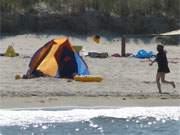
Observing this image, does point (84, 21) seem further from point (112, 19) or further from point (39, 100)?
point (39, 100)

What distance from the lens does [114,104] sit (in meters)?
16.1

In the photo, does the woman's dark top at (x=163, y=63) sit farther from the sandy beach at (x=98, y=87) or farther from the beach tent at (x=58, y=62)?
the beach tent at (x=58, y=62)

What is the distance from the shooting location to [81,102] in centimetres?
1614

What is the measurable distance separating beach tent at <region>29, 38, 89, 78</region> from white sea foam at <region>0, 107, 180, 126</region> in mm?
4428

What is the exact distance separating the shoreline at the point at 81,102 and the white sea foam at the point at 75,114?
0.48 metres

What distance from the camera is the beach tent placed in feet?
64.9

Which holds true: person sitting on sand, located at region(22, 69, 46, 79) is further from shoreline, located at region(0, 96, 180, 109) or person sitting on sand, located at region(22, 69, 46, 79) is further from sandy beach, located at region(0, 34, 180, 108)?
shoreline, located at region(0, 96, 180, 109)

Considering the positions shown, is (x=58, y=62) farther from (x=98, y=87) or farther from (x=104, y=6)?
(x=104, y=6)

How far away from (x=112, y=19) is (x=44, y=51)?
14997mm

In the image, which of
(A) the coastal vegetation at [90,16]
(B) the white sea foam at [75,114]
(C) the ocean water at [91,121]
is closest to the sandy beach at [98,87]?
(B) the white sea foam at [75,114]

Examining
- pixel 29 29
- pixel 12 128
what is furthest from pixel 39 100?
pixel 29 29

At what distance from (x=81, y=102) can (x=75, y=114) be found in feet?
4.56

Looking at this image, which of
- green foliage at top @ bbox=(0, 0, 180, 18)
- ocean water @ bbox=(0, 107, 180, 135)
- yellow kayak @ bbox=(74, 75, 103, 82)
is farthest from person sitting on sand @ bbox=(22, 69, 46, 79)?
green foliage at top @ bbox=(0, 0, 180, 18)

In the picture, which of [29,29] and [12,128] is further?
[29,29]
